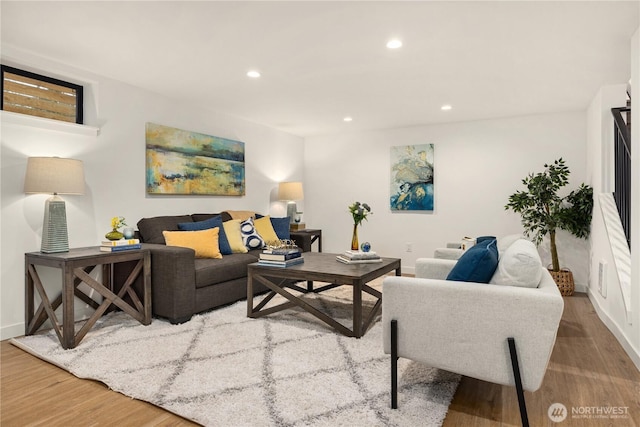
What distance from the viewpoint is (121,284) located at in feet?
11.5

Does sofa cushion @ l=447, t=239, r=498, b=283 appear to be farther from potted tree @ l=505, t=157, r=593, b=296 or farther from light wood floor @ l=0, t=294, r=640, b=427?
potted tree @ l=505, t=157, r=593, b=296

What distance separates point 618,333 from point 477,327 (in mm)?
2029

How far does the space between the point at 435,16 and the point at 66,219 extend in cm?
322

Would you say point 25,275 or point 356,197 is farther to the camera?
point 356,197

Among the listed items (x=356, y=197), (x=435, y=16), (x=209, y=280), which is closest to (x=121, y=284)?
(x=209, y=280)

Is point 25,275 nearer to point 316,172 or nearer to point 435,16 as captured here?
point 435,16

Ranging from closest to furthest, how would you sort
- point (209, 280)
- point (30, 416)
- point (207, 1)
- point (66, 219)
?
point (30, 416) < point (207, 1) < point (66, 219) < point (209, 280)

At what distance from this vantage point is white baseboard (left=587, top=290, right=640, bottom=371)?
8.20 feet

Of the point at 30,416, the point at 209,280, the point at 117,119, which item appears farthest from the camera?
the point at 117,119

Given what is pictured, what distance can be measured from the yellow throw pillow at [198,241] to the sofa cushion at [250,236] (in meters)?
0.58

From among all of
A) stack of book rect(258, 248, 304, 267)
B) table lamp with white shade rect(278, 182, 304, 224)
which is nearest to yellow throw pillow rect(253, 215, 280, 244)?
table lamp with white shade rect(278, 182, 304, 224)

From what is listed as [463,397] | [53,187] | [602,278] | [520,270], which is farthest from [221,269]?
[602,278]

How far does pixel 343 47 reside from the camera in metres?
2.91

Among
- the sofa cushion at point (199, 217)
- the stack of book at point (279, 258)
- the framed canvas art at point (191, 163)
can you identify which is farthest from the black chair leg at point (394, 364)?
the framed canvas art at point (191, 163)
